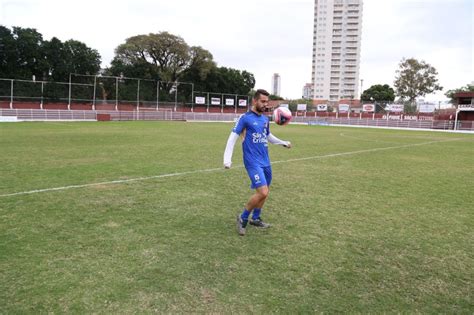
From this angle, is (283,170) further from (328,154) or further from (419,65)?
(419,65)

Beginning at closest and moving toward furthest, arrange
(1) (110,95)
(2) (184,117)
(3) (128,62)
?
(1) (110,95) < (2) (184,117) < (3) (128,62)

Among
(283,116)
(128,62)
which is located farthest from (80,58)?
(283,116)

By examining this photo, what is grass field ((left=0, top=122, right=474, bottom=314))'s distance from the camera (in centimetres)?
337

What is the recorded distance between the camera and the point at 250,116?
16.9ft

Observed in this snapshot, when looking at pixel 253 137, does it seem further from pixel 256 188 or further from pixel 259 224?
pixel 259 224

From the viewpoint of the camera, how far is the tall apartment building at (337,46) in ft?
446

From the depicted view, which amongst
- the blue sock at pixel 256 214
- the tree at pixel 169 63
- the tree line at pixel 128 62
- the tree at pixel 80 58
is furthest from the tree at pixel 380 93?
the blue sock at pixel 256 214

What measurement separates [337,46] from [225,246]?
477ft

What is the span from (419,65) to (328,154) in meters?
73.9

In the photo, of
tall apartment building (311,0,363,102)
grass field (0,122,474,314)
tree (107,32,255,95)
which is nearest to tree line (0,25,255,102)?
tree (107,32,255,95)

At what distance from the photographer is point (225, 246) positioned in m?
4.67

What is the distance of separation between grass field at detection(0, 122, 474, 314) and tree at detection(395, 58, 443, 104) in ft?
255

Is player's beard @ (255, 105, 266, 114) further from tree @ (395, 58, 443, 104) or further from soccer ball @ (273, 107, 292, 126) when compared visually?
tree @ (395, 58, 443, 104)

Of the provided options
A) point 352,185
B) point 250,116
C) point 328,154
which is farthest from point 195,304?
point 328,154
